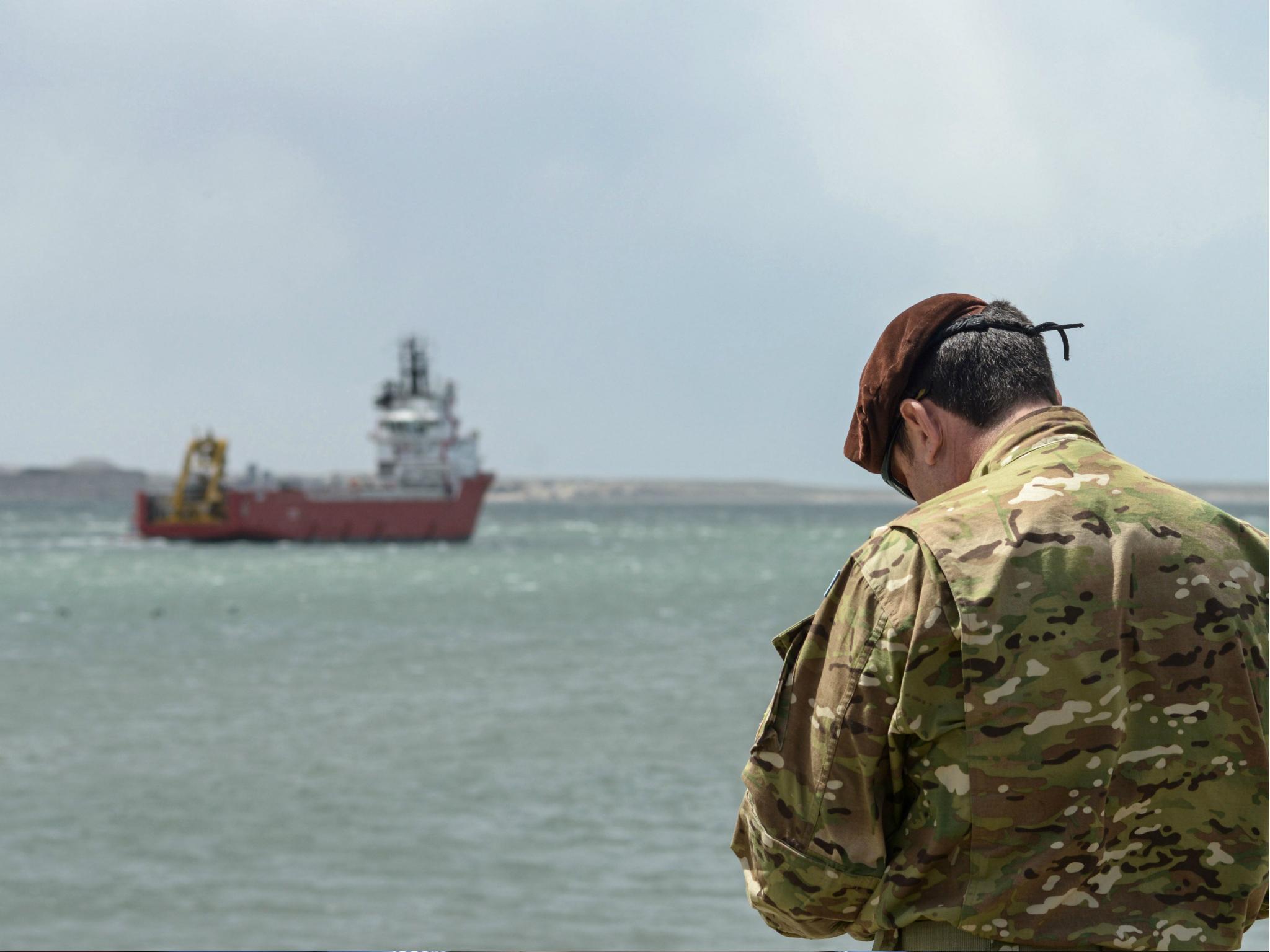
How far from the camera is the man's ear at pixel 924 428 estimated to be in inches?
68.4

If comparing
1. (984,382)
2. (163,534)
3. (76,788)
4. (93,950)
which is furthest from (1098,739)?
(163,534)

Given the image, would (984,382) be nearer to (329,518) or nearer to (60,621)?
(60,621)

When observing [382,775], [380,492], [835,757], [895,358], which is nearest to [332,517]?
[380,492]

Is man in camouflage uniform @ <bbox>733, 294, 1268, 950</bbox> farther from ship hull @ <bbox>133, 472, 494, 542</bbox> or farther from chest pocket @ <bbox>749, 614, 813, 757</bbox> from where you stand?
ship hull @ <bbox>133, 472, 494, 542</bbox>

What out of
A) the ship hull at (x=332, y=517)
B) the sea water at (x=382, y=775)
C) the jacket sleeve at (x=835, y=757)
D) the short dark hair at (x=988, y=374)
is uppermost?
the short dark hair at (x=988, y=374)

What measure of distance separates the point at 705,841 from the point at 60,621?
21.7 m

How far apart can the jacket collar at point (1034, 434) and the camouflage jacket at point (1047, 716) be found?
0.07 feet

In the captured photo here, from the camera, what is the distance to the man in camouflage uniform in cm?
152

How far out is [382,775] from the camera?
11.4 meters

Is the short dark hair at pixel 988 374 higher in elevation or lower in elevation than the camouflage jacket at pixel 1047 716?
higher

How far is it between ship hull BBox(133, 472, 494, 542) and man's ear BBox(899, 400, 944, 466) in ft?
171

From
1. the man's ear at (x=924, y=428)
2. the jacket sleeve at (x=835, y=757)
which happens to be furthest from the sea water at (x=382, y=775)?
the man's ear at (x=924, y=428)

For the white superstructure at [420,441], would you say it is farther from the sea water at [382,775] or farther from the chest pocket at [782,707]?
the chest pocket at [782,707]

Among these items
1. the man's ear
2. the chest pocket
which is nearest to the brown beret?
the man's ear
